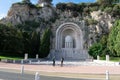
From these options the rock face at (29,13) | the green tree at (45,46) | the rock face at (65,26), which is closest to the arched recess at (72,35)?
the rock face at (65,26)

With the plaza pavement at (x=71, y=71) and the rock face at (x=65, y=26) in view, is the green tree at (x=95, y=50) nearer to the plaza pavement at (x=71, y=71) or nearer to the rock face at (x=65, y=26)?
the rock face at (x=65, y=26)

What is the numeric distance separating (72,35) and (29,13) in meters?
16.7

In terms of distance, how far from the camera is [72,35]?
7175cm

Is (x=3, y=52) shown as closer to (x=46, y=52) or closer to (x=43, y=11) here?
(x=46, y=52)

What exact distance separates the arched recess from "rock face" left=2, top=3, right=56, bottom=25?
8403mm

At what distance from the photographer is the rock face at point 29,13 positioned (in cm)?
Answer: 7256

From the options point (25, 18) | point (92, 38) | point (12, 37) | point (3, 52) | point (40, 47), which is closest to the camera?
point (12, 37)

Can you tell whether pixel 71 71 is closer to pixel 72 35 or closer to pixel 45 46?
pixel 45 46

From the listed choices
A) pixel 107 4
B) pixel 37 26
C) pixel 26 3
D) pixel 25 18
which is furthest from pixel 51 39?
pixel 107 4

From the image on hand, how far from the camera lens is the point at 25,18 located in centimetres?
7300

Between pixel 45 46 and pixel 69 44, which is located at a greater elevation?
pixel 69 44

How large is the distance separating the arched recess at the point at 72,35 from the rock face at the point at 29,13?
8403 millimetres

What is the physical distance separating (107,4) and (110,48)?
2668 cm

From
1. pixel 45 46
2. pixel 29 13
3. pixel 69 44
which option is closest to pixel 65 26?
pixel 69 44
